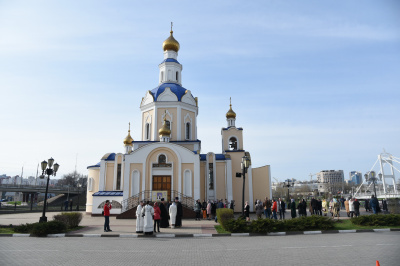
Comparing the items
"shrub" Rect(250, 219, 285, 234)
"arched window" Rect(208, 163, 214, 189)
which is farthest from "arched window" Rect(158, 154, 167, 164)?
"shrub" Rect(250, 219, 285, 234)

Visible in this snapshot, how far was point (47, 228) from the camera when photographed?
11.7 meters

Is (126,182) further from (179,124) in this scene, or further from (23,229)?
(23,229)

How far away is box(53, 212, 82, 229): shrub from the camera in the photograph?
13.1 m

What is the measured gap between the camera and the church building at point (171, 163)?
72.2ft

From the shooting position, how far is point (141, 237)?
456 inches

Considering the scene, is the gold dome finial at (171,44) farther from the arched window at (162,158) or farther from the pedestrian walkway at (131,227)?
the pedestrian walkway at (131,227)

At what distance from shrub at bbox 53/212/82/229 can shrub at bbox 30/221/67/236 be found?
0.85m

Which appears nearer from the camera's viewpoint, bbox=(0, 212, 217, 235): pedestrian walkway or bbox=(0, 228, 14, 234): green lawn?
bbox=(0, 228, 14, 234): green lawn

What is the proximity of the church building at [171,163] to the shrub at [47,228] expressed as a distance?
8.84m

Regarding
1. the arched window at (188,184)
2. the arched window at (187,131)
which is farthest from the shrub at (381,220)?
the arched window at (187,131)

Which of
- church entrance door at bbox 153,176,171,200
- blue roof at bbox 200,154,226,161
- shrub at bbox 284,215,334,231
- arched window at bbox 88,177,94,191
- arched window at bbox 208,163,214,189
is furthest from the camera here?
arched window at bbox 88,177,94,191

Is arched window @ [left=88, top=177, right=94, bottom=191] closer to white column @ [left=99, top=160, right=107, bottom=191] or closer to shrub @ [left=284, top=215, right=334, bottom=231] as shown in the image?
white column @ [left=99, top=160, right=107, bottom=191]

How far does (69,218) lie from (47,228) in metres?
1.73

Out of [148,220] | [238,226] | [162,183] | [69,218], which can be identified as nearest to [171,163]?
[162,183]
